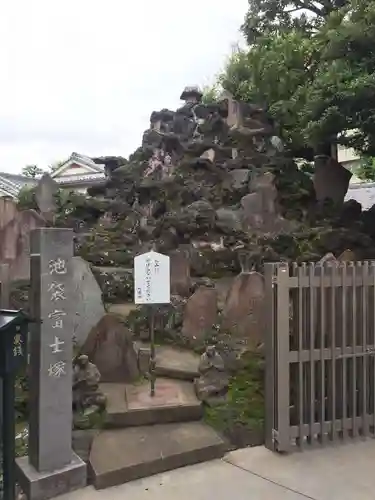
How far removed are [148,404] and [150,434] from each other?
30 centimetres

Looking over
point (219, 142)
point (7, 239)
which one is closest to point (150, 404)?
point (7, 239)

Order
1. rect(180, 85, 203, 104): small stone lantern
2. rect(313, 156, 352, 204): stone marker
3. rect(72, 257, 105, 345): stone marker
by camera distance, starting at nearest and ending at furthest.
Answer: rect(72, 257, 105, 345): stone marker
rect(313, 156, 352, 204): stone marker
rect(180, 85, 203, 104): small stone lantern

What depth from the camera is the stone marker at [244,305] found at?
5176mm

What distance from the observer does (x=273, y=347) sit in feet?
12.7

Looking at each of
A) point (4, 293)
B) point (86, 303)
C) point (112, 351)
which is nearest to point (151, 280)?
point (112, 351)

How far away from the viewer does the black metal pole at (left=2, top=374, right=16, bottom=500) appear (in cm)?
248

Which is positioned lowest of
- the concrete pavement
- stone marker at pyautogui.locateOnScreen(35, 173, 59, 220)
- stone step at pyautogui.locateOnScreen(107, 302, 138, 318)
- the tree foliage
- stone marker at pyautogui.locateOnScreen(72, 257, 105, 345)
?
the concrete pavement

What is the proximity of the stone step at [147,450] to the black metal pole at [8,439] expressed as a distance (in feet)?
2.74

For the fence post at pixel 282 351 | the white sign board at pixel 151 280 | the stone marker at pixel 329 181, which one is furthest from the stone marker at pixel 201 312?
the stone marker at pixel 329 181

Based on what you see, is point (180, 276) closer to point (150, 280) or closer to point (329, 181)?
point (150, 280)

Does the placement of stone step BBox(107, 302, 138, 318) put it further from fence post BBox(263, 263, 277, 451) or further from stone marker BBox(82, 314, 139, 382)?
fence post BBox(263, 263, 277, 451)

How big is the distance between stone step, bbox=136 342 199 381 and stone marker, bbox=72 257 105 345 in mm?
634

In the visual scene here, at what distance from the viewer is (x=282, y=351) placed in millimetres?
3818

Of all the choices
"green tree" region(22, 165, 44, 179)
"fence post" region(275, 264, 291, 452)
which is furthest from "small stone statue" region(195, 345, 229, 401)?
"green tree" region(22, 165, 44, 179)
